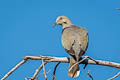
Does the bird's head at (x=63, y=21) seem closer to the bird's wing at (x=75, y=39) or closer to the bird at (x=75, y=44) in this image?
the bird at (x=75, y=44)

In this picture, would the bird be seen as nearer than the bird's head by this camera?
Yes

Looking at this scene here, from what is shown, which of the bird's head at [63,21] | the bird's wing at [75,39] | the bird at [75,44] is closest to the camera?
the bird at [75,44]

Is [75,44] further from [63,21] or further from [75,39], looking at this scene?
[63,21]

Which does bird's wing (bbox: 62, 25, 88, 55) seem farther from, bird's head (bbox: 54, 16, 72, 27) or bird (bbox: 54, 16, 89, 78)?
bird's head (bbox: 54, 16, 72, 27)

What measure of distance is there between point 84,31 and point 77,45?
0.78 meters

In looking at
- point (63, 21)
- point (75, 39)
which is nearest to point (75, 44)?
point (75, 39)

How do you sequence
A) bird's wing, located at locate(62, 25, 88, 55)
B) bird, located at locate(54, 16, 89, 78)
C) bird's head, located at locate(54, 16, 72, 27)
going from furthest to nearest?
bird's head, located at locate(54, 16, 72, 27) < bird's wing, located at locate(62, 25, 88, 55) < bird, located at locate(54, 16, 89, 78)

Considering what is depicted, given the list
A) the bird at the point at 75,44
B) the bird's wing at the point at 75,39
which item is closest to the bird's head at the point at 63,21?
the bird at the point at 75,44

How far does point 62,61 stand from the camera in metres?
3.86

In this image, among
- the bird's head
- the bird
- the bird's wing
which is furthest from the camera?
the bird's head

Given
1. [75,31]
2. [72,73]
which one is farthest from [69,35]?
[72,73]

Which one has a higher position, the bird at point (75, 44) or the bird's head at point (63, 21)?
the bird's head at point (63, 21)

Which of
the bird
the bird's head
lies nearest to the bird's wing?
the bird

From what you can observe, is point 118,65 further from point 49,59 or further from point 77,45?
point 77,45
